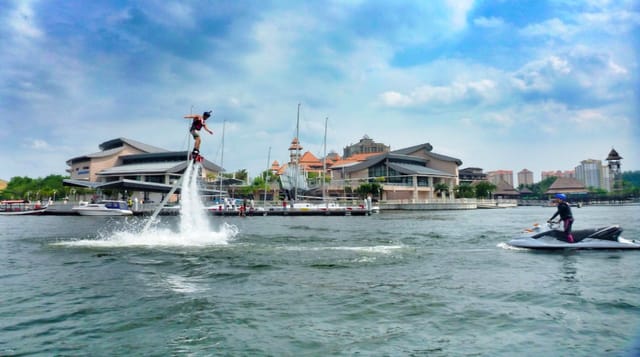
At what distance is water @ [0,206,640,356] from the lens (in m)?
7.09

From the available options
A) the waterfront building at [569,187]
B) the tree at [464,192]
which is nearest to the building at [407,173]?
the tree at [464,192]

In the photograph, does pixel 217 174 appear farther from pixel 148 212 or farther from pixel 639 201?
pixel 639 201

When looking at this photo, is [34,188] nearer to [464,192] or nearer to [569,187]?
[464,192]

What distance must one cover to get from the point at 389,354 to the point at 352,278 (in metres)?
6.08

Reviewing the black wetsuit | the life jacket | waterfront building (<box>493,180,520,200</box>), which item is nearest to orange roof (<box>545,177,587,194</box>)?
waterfront building (<box>493,180,520,200</box>)

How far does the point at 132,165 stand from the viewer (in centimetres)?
12344

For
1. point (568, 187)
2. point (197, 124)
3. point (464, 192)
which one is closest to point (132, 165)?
point (464, 192)

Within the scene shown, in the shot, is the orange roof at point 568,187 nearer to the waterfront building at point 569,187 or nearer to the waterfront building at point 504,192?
the waterfront building at point 569,187

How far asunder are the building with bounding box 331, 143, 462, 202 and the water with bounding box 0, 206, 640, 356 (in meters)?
96.8

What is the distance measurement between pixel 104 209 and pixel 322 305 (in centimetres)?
6961

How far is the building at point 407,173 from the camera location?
117625 millimetres

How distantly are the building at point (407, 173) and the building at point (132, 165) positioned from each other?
41.0 metres

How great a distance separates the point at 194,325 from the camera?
26.6 feet

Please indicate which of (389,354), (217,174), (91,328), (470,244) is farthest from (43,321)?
(217,174)
